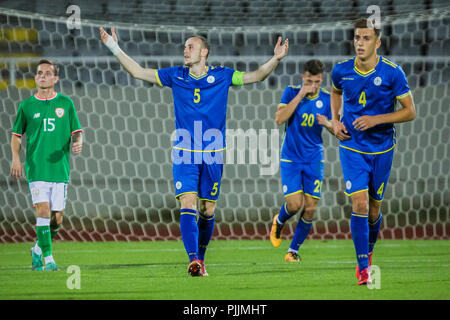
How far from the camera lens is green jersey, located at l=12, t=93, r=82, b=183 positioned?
6.35m

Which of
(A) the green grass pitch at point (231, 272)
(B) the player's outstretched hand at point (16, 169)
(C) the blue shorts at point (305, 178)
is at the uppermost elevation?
(C) the blue shorts at point (305, 178)

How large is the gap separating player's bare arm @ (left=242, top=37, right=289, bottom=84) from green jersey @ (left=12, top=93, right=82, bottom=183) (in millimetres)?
1791

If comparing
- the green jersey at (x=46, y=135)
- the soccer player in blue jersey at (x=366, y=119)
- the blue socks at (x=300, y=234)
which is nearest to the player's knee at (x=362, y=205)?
the soccer player in blue jersey at (x=366, y=119)

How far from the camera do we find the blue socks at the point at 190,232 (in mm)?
5613

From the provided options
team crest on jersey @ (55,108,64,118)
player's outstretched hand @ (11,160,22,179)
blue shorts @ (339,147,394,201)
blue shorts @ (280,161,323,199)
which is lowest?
blue shorts @ (339,147,394,201)

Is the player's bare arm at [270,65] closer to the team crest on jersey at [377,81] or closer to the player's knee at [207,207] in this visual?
the team crest on jersey at [377,81]

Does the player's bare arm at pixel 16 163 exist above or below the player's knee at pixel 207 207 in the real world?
above

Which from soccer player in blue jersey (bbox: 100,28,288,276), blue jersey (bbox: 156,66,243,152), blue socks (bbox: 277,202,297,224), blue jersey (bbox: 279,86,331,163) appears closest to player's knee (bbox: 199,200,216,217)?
soccer player in blue jersey (bbox: 100,28,288,276)

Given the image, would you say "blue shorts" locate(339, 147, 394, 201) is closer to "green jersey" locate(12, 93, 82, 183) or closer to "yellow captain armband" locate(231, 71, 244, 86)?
"yellow captain armband" locate(231, 71, 244, 86)

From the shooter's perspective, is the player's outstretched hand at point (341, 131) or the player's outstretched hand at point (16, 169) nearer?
the player's outstretched hand at point (341, 131)

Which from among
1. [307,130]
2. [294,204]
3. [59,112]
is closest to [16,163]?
[59,112]

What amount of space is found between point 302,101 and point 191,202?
2.42 m

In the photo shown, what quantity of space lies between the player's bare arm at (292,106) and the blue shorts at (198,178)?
1748 mm

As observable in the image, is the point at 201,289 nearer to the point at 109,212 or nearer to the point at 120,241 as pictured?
the point at 120,241
